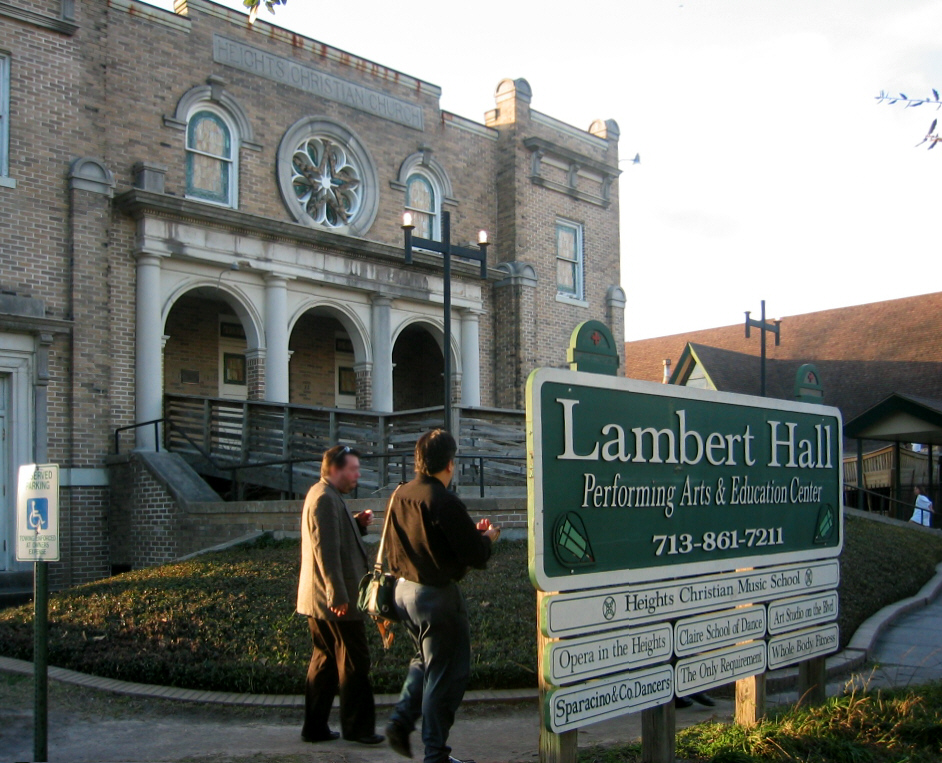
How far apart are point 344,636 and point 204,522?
8.58 metres

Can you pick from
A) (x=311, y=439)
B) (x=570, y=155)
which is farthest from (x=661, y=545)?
(x=570, y=155)

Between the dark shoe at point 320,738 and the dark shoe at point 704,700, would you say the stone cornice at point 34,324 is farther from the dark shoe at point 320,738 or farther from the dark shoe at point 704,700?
the dark shoe at point 704,700

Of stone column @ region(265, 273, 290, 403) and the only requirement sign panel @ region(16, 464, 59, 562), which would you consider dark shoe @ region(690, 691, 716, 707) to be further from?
stone column @ region(265, 273, 290, 403)

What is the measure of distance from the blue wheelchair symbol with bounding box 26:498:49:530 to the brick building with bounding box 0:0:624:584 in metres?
8.98

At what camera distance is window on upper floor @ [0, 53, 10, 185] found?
49.3 ft

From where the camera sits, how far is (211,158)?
17625 mm

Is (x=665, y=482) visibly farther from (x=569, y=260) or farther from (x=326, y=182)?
(x=569, y=260)

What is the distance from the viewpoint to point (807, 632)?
648 cm

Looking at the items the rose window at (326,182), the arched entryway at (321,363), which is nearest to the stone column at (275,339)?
the rose window at (326,182)

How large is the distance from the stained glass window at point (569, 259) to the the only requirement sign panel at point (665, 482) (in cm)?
1620

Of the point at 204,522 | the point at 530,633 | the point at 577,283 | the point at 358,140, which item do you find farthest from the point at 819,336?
the point at 530,633

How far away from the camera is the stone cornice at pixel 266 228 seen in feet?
52.9

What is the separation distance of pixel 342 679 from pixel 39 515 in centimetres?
196

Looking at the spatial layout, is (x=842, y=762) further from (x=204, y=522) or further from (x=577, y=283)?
(x=577, y=283)
